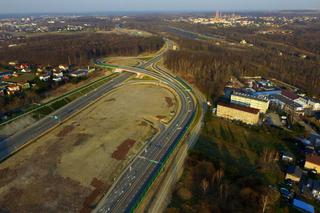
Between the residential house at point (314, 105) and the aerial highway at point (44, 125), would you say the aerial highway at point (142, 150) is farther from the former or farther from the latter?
the residential house at point (314, 105)

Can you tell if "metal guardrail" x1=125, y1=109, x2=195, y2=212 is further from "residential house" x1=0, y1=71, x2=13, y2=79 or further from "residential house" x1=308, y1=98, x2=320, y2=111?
"residential house" x1=0, y1=71, x2=13, y2=79

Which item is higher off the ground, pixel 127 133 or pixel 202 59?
pixel 202 59

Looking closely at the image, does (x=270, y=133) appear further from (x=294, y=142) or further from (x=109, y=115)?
(x=109, y=115)

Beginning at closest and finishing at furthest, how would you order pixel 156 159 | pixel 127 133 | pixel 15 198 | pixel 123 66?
1. pixel 15 198
2. pixel 156 159
3. pixel 127 133
4. pixel 123 66

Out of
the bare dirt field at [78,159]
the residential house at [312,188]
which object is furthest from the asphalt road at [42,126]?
the residential house at [312,188]

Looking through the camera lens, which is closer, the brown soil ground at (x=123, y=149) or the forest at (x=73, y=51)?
the brown soil ground at (x=123, y=149)

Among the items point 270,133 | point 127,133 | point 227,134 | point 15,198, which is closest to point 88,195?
point 15,198
